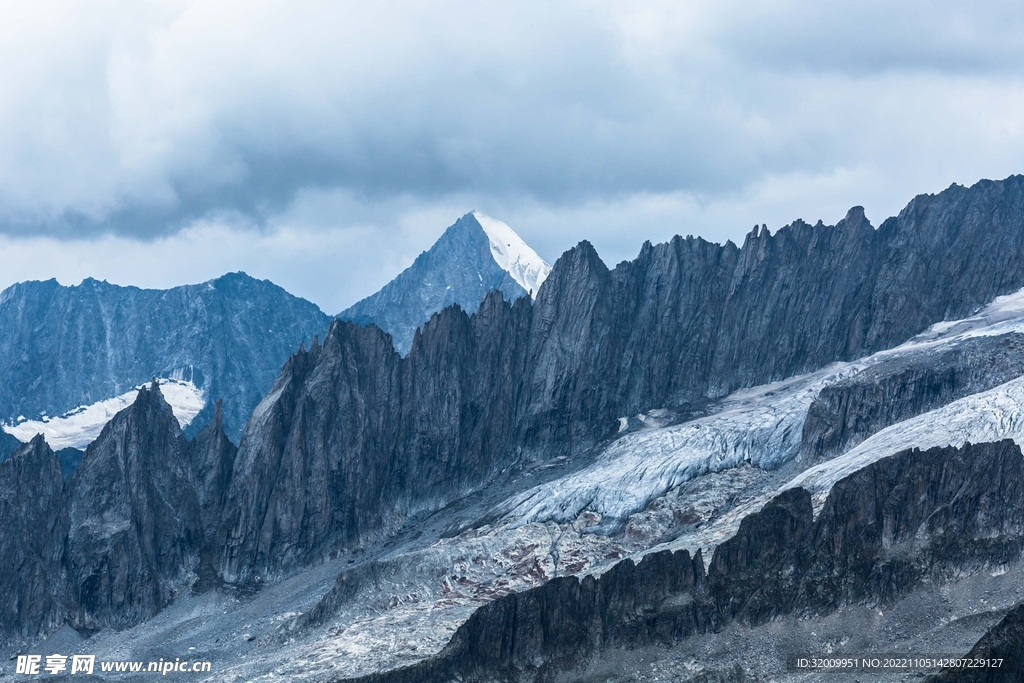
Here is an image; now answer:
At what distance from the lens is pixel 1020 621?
593 ft

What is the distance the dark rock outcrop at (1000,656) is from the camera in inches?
6870

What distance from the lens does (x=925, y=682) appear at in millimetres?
182125

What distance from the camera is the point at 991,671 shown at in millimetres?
175125

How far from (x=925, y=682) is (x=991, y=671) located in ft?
31.4

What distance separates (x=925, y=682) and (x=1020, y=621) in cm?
1372

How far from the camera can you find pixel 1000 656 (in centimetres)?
17675

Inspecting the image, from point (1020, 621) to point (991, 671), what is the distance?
917cm

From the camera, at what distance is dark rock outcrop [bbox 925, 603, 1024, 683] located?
174 meters
